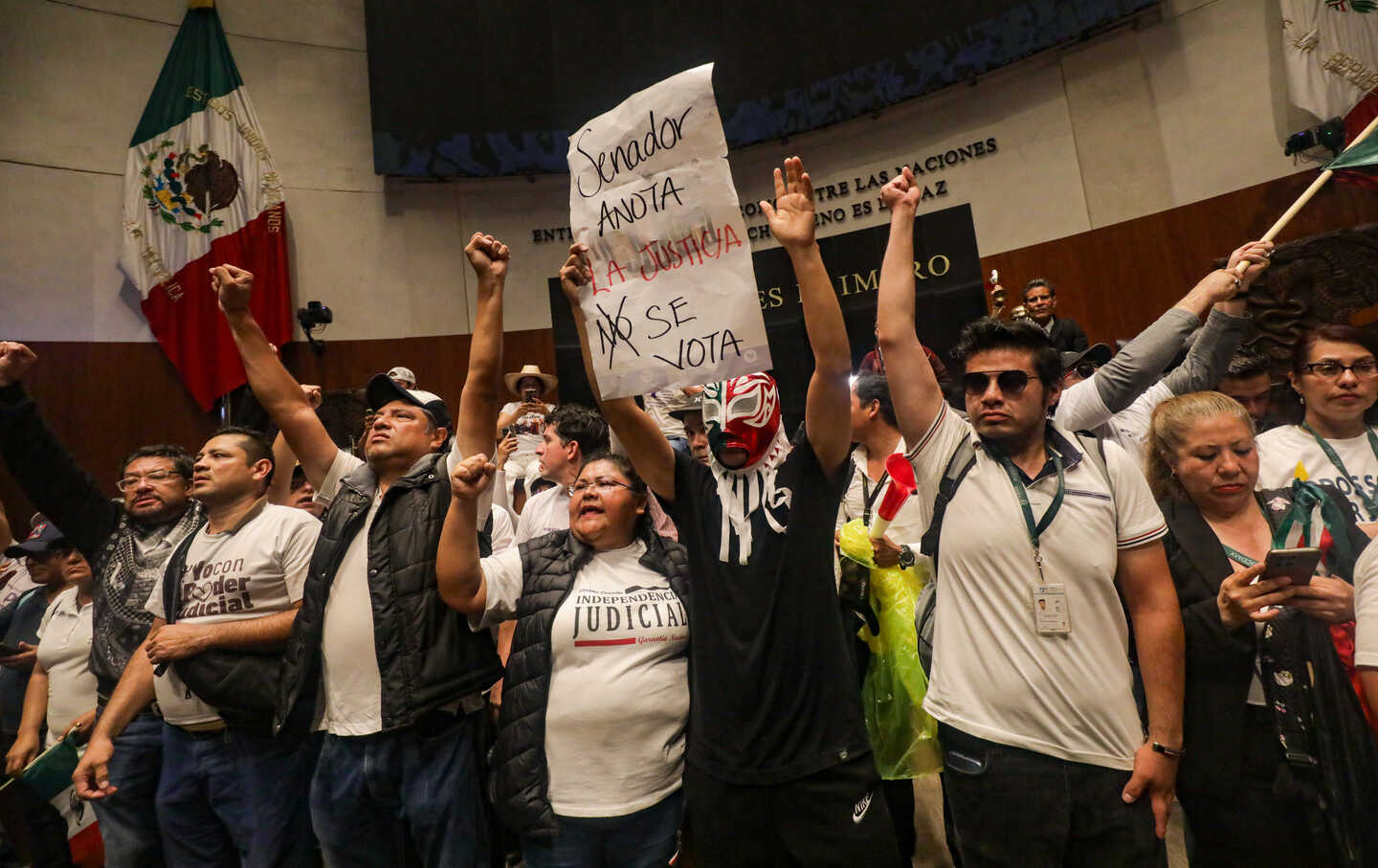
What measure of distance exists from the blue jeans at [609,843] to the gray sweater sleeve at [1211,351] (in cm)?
224

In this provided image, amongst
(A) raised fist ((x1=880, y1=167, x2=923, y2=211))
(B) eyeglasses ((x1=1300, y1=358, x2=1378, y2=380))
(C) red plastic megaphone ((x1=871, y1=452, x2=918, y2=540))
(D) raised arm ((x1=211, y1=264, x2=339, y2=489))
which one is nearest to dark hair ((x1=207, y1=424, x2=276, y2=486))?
(D) raised arm ((x1=211, y1=264, x2=339, y2=489))

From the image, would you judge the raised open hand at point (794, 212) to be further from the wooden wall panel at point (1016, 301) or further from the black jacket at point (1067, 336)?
the wooden wall panel at point (1016, 301)

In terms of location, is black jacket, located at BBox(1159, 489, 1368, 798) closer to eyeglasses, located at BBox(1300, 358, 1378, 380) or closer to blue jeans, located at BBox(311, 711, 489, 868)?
eyeglasses, located at BBox(1300, 358, 1378, 380)

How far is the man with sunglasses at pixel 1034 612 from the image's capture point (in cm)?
169

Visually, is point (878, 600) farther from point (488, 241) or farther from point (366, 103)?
point (366, 103)

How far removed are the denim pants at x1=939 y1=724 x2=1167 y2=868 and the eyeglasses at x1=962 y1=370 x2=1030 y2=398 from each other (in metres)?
0.86

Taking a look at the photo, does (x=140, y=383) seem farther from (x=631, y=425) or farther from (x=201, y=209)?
(x=631, y=425)

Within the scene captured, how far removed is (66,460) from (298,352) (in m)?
5.43

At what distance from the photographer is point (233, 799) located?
247 centimetres

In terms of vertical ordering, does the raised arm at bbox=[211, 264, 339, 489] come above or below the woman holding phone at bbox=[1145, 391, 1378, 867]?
above

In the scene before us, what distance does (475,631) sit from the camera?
7.54ft

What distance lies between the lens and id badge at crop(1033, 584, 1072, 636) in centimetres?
174

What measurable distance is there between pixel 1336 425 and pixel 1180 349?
511 mm

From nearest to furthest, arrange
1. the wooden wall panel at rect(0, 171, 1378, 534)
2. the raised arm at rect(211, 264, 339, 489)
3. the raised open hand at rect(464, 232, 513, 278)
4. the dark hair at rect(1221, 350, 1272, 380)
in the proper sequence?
the raised open hand at rect(464, 232, 513, 278)
the raised arm at rect(211, 264, 339, 489)
the dark hair at rect(1221, 350, 1272, 380)
the wooden wall panel at rect(0, 171, 1378, 534)
